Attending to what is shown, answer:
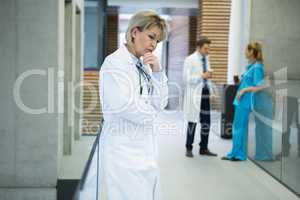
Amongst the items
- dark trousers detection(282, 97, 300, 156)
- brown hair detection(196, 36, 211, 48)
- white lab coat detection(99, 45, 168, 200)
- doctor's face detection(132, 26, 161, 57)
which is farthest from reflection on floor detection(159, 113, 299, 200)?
doctor's face detection(132, 26, 161, 57)

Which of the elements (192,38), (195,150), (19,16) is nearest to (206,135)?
(195,150)

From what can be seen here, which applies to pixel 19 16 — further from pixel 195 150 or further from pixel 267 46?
pixel 267 46

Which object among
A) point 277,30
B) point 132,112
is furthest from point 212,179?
point 132,112

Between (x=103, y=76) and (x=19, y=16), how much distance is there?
295 cm

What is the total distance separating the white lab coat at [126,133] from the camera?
222cm

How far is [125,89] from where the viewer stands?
221 cm

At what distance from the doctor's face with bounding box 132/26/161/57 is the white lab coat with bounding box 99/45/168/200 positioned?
71 mm

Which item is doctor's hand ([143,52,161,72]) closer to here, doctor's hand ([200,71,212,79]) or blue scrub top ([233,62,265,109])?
blue scrub top ([233,62,265,109])

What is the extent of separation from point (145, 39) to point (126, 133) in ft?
1.69

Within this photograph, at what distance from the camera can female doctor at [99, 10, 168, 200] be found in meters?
2.23

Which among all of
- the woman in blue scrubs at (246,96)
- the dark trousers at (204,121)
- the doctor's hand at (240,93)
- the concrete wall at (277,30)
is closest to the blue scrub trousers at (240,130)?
the woman in blue scrubs at (246,96)

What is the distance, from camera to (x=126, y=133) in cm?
231

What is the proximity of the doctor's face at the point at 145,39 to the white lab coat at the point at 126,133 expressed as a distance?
0.07m

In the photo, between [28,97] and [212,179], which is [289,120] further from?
[28,97]
